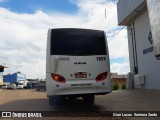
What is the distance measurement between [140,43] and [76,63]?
13.2m

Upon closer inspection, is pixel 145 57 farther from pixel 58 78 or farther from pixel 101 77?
pixel 58 78

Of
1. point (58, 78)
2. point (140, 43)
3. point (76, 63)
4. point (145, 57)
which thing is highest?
point (140, 43)

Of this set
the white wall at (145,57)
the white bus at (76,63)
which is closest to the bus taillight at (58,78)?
the white bus at (76,63)

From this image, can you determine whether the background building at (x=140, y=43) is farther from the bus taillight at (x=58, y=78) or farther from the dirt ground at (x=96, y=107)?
the bus taillight at (x=58, y=78)

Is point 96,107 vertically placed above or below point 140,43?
below

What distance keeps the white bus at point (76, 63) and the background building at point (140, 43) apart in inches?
341

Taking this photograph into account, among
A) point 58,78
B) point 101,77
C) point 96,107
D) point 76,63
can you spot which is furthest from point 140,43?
point 58,78

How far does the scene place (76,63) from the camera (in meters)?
11.3

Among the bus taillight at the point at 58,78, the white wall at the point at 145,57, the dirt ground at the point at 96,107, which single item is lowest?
the dirt ground at the point at 96,107

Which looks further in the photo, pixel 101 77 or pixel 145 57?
pixel 145 57

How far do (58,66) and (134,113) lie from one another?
319cm

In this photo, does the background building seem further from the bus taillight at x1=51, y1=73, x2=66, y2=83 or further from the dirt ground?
the bus taillight at x1=51, y1=73, x2=66, y2=83

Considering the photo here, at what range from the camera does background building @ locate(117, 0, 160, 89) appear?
68.4ft

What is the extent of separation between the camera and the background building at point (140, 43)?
20.8 m
